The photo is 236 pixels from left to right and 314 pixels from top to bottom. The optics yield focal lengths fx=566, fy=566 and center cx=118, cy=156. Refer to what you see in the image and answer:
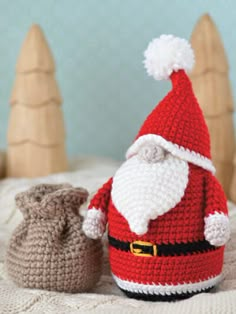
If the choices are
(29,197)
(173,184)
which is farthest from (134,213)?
(29,197)

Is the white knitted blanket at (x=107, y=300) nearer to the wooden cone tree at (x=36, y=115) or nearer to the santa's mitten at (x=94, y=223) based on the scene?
the santa's mitten at (x=94, y=223)

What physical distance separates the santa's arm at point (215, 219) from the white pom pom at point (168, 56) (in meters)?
0.18

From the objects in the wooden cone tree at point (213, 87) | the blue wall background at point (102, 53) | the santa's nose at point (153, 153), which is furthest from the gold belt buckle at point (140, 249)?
the blue wall background at point (102, 53)

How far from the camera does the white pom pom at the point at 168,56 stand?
2.66 ft

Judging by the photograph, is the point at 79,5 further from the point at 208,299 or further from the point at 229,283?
the point at 208,299

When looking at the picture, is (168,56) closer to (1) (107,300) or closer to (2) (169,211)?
(2) (169,211)

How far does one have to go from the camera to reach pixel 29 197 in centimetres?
86

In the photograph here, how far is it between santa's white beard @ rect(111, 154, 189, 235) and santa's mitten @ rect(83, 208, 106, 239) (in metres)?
0.05

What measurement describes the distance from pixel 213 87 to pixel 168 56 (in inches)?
20.5

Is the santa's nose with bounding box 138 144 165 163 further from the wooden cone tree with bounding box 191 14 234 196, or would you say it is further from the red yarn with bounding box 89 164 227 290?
the wooden cone tree with bounding box 191 14 234 196

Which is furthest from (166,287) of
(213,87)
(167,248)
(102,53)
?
(102,53)

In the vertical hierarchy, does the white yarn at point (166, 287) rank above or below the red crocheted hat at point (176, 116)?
below

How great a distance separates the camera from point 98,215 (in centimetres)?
82

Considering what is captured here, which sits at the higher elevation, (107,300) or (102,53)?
(102,53)
